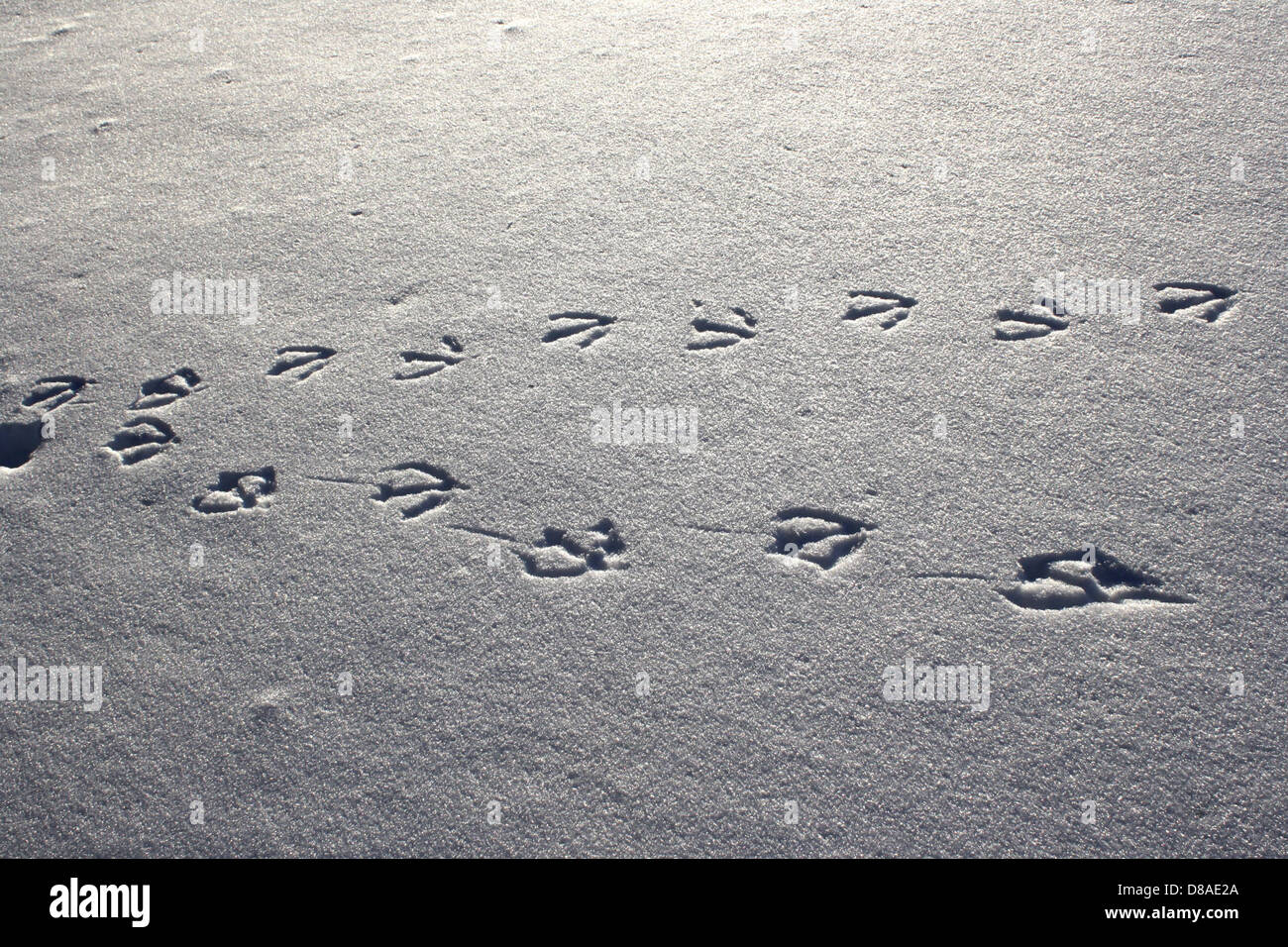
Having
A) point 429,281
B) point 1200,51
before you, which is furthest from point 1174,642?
point 1200,51

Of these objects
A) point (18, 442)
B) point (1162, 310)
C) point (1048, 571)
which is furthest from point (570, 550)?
point (1162, 310)

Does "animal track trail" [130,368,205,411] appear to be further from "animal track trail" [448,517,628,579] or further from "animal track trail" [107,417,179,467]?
"animal track trail" [448,517,628,579]

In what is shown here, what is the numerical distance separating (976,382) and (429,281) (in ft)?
5.81

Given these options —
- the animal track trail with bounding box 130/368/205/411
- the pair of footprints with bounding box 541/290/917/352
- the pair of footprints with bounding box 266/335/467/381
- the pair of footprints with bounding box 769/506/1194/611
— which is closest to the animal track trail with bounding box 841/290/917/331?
the pair of footprints with bounding box 541/290/917/352

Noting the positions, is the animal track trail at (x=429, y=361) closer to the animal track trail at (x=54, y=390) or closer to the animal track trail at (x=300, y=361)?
the animal track trail at (x=300, y=361)

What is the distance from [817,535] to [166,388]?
1994 mm

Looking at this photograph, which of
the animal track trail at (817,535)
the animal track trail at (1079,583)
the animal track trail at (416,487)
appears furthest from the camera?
the animal track trail at (416,487)

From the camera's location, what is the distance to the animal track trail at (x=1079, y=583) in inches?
84.7

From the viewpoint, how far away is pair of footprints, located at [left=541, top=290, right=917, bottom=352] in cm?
296

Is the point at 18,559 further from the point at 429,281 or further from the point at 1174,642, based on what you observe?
the point at 1174,642

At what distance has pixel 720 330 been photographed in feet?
9.84

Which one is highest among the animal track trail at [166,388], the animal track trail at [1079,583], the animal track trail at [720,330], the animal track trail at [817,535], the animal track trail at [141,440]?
the animal track trail at [720,330]

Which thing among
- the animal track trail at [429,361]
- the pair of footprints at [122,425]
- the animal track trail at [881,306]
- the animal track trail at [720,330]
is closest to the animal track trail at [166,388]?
the pair of footprints at [122,425]

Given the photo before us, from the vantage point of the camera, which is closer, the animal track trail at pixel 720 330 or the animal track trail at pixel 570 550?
the animal track trail at pixel 570 550
